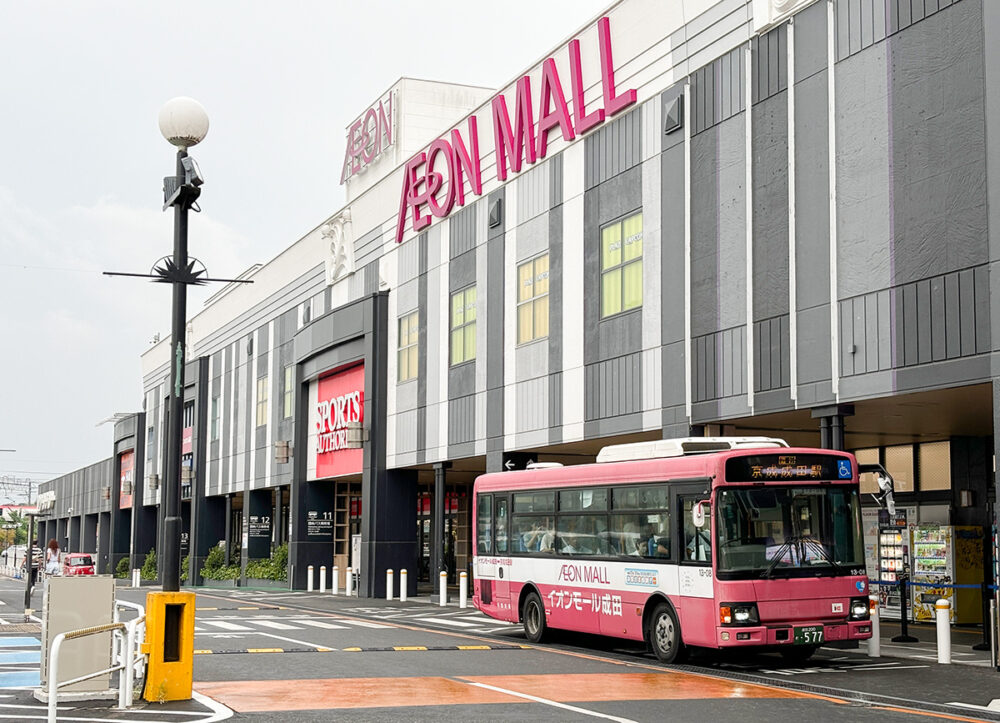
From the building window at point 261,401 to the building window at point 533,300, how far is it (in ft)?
77.1

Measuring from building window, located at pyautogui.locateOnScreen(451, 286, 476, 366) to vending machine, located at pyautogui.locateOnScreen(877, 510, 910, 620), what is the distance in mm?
11665

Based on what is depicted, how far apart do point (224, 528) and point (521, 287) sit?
33.3 m

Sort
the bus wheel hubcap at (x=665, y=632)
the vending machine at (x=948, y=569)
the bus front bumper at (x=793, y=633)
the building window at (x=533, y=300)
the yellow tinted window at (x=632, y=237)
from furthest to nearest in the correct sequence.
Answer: the building window at (x=533, y=300), the yellow tinted window at (x=632, y=237), the vending machine at (x=948, y=569), the bus wheel hubcap at (x=665, y=632), the bus front bumper at (x=793, y=633)

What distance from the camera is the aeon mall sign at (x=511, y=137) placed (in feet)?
87.4

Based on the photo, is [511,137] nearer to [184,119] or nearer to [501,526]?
[501,526]

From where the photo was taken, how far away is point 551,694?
1405 cm

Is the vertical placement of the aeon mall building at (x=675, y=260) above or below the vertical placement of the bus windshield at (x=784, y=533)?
above

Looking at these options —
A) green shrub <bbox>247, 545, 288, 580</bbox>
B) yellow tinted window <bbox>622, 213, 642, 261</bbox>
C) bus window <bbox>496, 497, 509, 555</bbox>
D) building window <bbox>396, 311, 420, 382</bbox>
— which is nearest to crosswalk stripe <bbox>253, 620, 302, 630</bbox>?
bus window <bbox>496, 497, 509, 555</bbox>

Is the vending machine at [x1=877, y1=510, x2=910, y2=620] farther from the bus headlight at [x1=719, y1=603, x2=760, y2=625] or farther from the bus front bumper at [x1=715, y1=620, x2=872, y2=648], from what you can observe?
the bus headlight at [x1=719, y1=603, x2=760, y2=625]

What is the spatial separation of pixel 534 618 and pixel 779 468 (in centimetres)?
642

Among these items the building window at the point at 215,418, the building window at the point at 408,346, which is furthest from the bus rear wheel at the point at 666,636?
the building window at the point at 215,418

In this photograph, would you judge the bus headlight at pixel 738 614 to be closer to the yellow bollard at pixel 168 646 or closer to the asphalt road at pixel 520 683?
the asphalt road at pixel 520 683

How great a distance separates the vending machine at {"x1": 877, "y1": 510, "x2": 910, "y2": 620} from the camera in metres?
24.7

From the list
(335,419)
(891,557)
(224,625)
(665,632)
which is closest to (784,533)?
(665,632)
